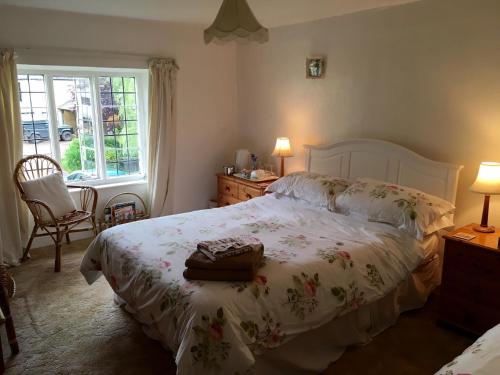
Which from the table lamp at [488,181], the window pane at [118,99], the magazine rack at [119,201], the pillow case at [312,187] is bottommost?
the magazine rack at [119,201]

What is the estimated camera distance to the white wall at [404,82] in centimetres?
278

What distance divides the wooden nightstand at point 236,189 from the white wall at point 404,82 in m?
0.54

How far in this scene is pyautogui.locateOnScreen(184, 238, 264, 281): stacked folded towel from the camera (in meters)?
1.99

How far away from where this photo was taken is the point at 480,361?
4.17 ft

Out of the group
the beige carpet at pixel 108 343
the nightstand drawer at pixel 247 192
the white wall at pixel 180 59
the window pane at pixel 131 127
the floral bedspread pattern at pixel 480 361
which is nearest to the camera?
the floral bedspread pattern at pixel 480 361

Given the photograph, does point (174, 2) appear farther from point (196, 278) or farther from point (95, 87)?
point (196, 278)

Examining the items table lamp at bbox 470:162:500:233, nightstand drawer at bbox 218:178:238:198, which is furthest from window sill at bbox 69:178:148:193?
table lamp at bbox 470:162:500:233

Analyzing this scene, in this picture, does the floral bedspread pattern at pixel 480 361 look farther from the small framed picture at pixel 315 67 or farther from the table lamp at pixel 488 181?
the small framed picture at pixel 315 67

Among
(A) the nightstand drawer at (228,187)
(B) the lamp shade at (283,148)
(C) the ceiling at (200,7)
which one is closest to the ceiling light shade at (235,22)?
(C) the ceiling at (200,7)

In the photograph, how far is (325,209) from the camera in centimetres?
326

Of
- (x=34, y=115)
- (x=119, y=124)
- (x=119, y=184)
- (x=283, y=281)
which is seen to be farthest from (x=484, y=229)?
(x=34, y=115)

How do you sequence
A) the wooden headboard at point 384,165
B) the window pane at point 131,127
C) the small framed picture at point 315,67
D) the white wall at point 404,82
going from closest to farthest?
the white wall at point 404,82, the wooden headboard at point 384,165, the small framed picture at point 315,67, the window pane at point 131,127

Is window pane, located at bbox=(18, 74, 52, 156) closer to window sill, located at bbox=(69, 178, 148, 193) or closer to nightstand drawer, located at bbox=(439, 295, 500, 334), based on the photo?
window sill, located at bbox=(69, 178, 148, 193)

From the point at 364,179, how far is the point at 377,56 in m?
1.07
